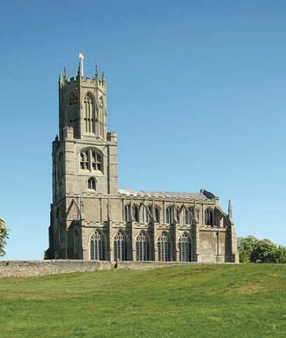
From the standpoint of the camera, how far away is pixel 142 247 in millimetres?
99000

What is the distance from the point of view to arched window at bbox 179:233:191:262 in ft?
330

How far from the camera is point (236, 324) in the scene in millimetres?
33062

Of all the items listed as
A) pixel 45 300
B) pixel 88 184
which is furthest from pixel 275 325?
pixel 88 184

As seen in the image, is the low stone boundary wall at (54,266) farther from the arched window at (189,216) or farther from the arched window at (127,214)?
the arched window at (189,216)

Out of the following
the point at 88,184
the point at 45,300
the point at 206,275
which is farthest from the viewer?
the point at 88,184

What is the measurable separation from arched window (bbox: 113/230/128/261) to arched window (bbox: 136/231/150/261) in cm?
190

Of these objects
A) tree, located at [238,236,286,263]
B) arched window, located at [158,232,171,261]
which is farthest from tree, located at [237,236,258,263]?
arched window, located at [158,232,171,261]

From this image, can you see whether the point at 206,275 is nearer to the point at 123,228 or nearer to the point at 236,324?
the point at 236,324

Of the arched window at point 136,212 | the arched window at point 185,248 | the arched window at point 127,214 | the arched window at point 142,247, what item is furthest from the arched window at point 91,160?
the arched window at point 185,248

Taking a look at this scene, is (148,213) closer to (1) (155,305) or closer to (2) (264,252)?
(2) (264,252)

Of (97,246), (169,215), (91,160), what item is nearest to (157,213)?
(169,215)

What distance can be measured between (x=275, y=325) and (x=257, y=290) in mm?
15841

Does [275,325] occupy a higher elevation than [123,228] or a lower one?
lower

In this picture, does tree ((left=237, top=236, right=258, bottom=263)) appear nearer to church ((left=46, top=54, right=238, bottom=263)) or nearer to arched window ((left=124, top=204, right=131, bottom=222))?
church ((left=46, top=54, right=238, bottom=263))
